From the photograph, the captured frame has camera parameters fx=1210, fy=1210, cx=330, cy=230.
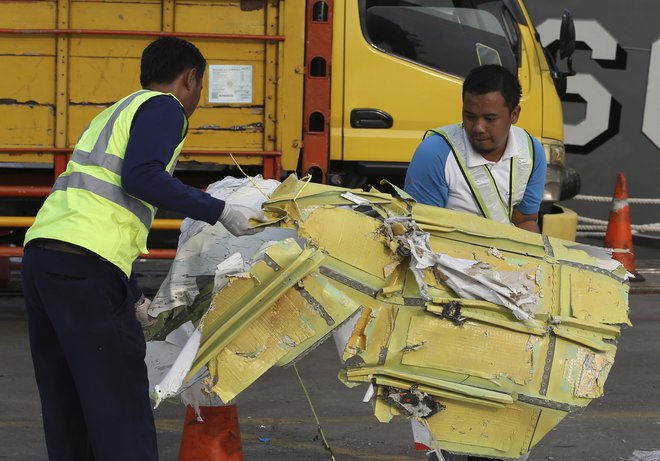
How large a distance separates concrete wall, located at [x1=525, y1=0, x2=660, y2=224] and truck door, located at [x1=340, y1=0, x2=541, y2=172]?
418cm

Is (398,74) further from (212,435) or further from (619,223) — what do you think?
(212,435)

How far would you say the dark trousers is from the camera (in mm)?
3797

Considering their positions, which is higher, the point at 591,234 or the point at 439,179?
the point at 439,179

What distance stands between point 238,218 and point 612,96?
29.1ft

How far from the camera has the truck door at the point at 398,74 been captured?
25.8 feet

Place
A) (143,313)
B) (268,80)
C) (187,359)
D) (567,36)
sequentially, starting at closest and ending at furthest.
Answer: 1. (187,359)
2. (143,313)
3. (268,80)
4. (567,36)

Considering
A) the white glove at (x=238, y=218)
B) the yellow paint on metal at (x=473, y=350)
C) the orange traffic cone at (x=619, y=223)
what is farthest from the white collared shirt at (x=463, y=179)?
the orange traffic cone at (x=619, y=223)

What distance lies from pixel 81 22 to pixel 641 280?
511 cm

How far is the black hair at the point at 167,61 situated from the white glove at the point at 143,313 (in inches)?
29.6

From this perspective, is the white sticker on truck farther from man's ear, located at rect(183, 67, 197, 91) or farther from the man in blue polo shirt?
man's ear, located at rect(183, 67, 197, 91)

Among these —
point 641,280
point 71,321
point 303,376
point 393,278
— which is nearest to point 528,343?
point 393,278

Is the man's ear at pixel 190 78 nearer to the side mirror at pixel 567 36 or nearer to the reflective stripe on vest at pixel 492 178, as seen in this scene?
the reflective stripe on vest at pixel 492 178

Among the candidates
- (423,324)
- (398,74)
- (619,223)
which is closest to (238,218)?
(423,324)

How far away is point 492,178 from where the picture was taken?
431cm
